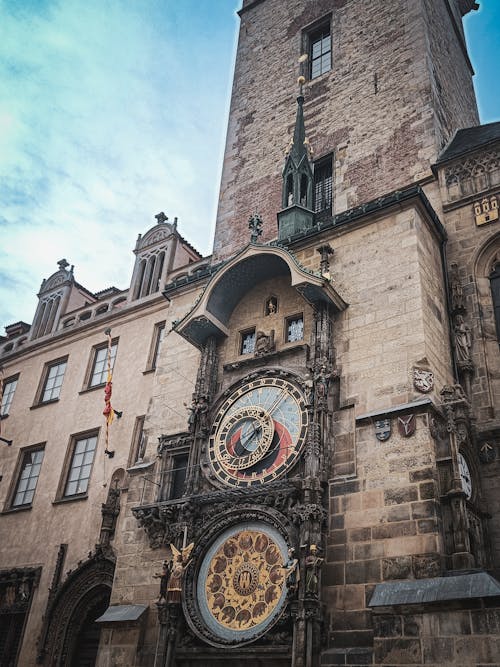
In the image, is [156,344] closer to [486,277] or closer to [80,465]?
[80,465]

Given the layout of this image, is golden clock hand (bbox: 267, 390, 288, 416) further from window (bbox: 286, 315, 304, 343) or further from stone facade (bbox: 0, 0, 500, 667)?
window (bbox: 286, 315, 304, 343)

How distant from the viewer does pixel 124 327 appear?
1872 centimetres

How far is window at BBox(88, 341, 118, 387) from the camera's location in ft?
60.1

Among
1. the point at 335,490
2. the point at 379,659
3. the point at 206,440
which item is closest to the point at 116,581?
the point at 206,440

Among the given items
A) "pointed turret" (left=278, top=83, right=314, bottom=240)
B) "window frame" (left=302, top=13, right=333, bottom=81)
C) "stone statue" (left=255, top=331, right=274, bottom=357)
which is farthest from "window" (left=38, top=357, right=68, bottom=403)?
"window frame" (left=302, top=13, right=333, bottom=81)

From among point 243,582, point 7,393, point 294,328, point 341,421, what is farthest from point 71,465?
point 341,421

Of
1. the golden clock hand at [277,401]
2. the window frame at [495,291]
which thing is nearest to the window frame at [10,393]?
the golden clock hand at [277,401]

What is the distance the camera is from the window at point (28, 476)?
17594mm

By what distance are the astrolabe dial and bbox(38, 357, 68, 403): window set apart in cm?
1030

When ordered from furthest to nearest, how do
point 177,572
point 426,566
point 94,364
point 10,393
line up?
1. point 10,393
2. point 94,364
3. point 177,572
4. point 426,566

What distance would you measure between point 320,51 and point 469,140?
6.69 meters

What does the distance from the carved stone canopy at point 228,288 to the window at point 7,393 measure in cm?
1019

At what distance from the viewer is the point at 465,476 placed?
9.28 meters

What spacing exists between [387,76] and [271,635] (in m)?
13.2
